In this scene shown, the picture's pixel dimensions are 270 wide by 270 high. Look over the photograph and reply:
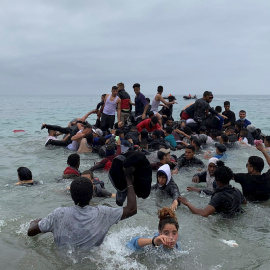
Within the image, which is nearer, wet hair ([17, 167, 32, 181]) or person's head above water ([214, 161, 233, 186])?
person's head above water ([214, 161, 233, 186])

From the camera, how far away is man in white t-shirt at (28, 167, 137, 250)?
143 inches

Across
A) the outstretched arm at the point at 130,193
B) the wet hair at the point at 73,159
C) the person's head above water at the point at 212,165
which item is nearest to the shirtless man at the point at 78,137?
the wet hair at the point at 73,159

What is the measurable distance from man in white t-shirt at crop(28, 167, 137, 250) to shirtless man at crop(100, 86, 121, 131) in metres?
9.11

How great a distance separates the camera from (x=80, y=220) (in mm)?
3691

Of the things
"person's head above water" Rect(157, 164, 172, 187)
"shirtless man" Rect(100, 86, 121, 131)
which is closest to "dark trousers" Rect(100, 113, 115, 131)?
"shirtless man" Rect(100, 86, 121, 131)

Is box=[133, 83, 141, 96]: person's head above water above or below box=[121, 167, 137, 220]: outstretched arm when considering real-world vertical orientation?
above

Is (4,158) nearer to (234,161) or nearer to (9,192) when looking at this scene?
(9,192)

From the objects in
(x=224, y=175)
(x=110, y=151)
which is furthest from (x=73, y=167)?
(x=224, y=175)

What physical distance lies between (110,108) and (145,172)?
31.5 ft

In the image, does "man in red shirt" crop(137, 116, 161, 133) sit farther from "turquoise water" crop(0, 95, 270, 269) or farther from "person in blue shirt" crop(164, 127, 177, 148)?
"turquoise water" crop(0, 95, 270, 269)

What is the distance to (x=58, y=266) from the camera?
13.4 feet

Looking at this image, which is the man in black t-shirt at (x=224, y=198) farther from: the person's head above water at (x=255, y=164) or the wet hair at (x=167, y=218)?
the wet hair at (x=167, y=218)

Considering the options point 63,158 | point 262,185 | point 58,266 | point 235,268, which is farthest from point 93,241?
point 63,158

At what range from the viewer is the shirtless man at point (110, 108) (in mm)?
12695
